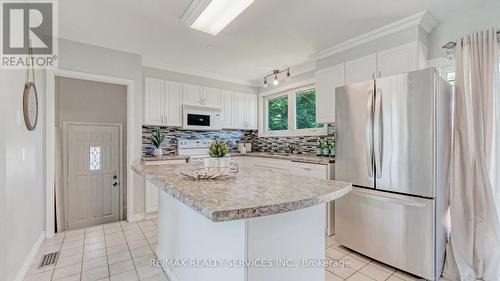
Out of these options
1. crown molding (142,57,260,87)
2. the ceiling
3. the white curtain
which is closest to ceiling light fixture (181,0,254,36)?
Answer: the ceiling

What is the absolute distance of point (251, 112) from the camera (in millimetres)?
4977

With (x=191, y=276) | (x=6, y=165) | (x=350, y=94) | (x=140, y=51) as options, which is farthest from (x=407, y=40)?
(x=6, y=165)

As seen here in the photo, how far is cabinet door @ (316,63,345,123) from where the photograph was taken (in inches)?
122

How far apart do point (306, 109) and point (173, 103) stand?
7.76 ft

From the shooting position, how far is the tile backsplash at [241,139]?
12.9 feet

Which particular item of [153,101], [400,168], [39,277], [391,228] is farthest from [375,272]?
[153,101]

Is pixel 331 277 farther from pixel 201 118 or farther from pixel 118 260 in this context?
pixel 201 118

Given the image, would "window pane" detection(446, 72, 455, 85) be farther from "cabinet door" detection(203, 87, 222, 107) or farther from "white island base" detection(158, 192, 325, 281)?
"cabinet door" detection(203, 87, 222, 107)

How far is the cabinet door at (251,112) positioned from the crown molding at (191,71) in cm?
31

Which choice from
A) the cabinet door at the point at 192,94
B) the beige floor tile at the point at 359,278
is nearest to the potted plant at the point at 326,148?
the beige floor tile at the point at 359,278

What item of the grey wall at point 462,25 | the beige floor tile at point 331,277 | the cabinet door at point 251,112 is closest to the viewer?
the beige floor tile at point 331,277

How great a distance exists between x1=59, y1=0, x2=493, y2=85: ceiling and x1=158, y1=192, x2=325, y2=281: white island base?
6.31 ft

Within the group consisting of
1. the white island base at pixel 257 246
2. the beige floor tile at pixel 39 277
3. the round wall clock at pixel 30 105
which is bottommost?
the beige floor tile at pixel 39 277

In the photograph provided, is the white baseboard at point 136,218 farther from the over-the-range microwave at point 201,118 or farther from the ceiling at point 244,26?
the ceiling at point 244,26
